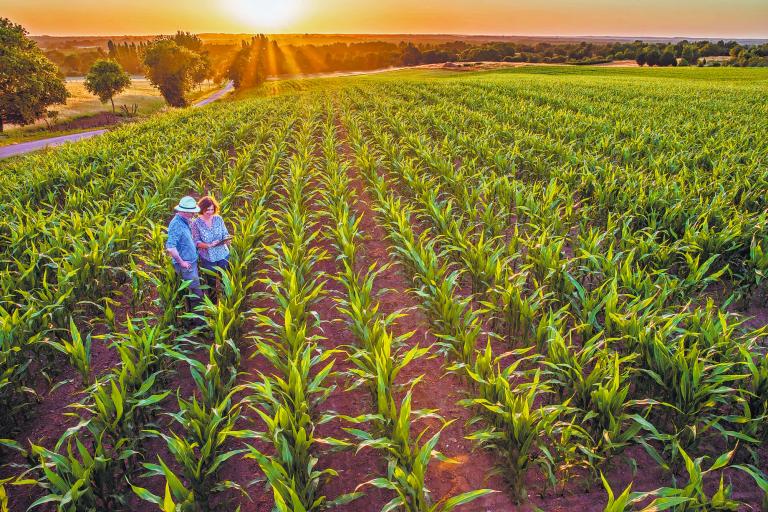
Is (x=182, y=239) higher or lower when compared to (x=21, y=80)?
lower

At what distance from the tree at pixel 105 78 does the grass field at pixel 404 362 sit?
49043mm

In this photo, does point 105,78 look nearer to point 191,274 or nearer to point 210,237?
point 210,237

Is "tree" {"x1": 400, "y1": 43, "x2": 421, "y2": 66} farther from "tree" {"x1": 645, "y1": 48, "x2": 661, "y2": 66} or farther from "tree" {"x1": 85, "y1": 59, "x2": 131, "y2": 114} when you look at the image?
"tree" {"x1": 85, "y1": 59, "x2": 131, "y2": 114}

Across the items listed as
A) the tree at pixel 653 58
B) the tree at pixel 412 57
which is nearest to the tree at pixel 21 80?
the tree at pixel 653 58

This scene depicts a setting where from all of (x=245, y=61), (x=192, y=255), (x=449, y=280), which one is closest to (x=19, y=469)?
(x=192, y=255)

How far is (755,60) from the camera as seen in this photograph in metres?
60.4

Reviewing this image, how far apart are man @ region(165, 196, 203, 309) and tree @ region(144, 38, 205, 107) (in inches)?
2318

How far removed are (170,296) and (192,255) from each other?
0.65 m

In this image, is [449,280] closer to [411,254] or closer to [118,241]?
[411,254]

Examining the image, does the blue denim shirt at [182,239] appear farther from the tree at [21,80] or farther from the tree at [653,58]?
the tree at [653,58]

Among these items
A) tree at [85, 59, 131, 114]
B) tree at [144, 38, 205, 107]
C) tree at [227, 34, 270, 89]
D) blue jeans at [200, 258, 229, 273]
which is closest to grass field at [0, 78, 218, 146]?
tree at [85, 59, 131, 114]

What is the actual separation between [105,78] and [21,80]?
18.8 m

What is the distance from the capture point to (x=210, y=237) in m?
5.85

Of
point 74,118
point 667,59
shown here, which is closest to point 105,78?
point 74,118
